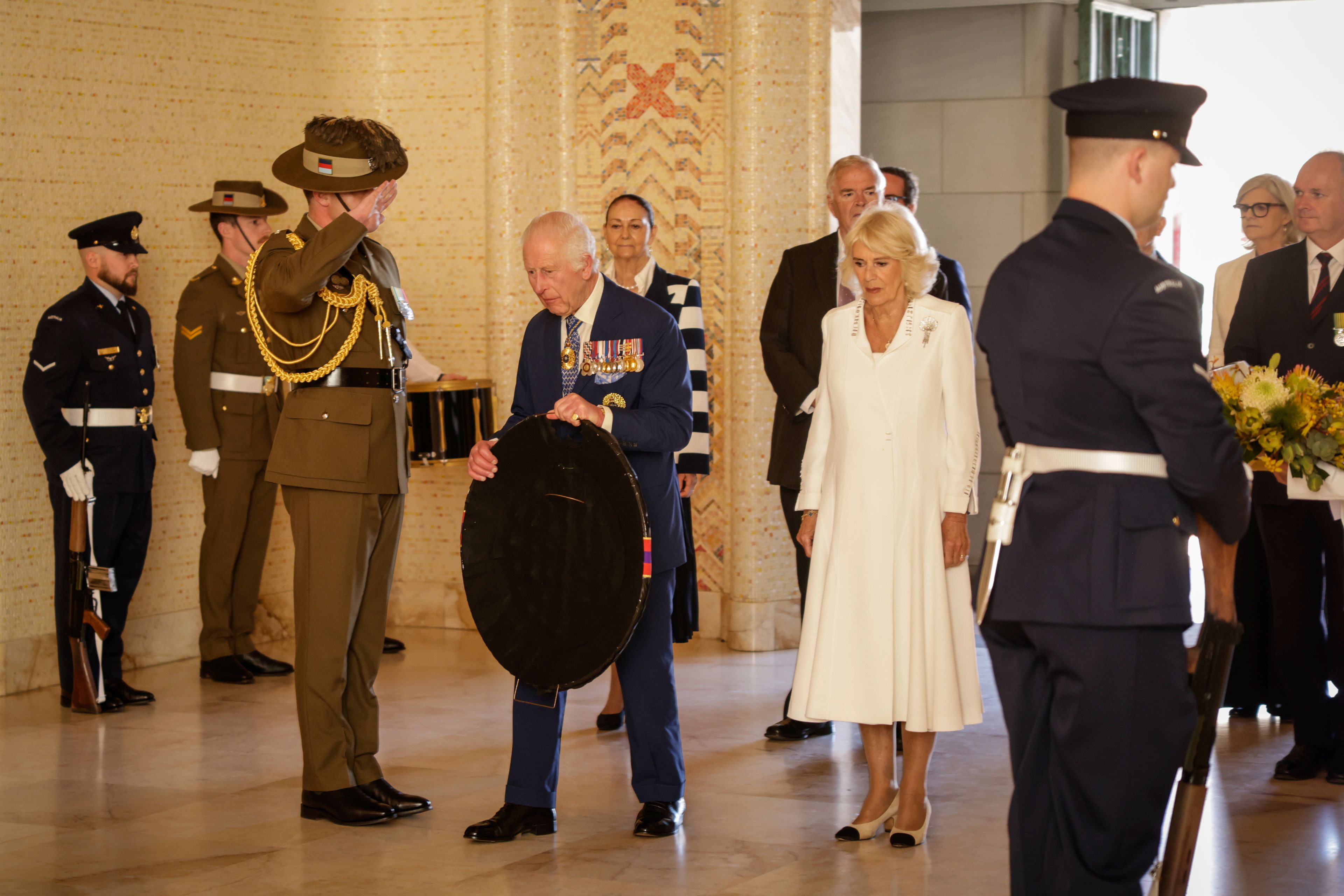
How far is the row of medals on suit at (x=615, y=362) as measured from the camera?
13.9 feet

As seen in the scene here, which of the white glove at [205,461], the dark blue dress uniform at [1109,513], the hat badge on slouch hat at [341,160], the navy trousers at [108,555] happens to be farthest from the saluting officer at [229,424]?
the dark blue dress uniform at [1109,513]

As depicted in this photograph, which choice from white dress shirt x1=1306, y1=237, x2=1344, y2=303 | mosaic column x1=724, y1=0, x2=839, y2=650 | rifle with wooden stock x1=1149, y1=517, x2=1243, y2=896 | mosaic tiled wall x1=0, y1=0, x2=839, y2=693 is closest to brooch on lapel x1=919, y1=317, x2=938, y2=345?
rifle with wooden stock x1=1149, y1=517, x2=1243, y2=896

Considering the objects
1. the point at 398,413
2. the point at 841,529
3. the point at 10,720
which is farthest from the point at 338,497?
the point at 10,720

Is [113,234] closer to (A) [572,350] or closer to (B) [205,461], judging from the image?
(B) [205,461]

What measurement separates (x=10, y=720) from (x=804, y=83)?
4.59m

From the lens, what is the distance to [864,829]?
425 cm

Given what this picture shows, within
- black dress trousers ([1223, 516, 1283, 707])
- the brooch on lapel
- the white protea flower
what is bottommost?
black dress trousers ([1223, 516, 1283, 707])

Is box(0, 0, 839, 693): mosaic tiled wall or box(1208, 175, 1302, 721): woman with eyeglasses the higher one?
box(0, 0, 839, 693): mosaic tiled wall

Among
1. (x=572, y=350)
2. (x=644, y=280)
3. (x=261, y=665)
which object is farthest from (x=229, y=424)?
(x=572, y=350)

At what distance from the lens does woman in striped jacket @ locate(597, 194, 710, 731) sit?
5609mm

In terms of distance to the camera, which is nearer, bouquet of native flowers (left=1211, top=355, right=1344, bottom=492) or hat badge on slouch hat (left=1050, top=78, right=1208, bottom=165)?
hat badge on slouch hat (left=1050, top=78, right=1208, bottom=165)

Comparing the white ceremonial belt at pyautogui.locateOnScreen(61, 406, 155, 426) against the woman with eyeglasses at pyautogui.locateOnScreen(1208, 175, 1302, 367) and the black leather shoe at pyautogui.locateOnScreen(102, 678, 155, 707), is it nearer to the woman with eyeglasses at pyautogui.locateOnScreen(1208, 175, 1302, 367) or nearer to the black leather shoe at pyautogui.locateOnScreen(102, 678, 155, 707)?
the black leather shoe at pyautogui.locateOnScreen(102, 678, 155, 707)

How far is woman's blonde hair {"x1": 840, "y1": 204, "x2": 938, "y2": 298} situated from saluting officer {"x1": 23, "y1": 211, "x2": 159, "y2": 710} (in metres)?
3.52

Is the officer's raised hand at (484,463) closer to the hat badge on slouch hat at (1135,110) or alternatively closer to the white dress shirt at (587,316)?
the white dress shirt at (587,316)
